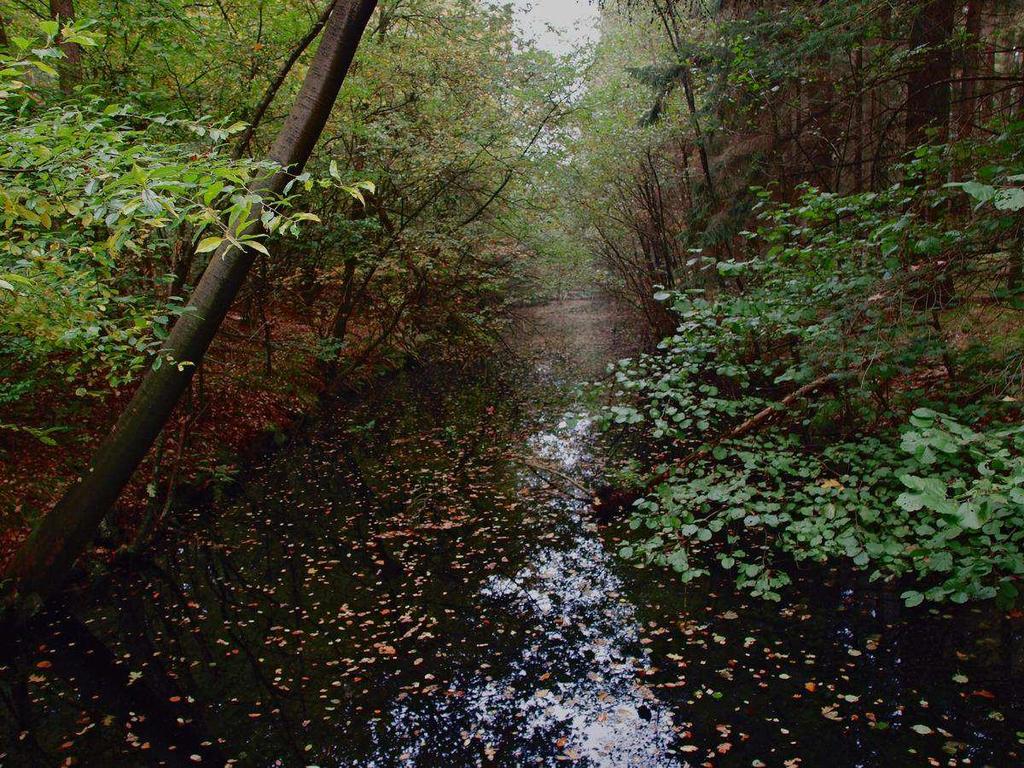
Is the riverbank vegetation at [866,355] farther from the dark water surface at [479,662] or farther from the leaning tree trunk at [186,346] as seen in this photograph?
the leaning tree trunk at [186,346]

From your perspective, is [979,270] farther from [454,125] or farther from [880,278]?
[454,125]

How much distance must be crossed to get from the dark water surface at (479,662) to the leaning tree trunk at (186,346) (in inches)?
39.6

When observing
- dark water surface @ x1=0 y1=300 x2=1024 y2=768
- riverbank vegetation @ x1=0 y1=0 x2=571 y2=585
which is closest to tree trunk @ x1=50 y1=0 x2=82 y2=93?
riverbank vegetation @ x1=0 y1=0 x2=571 y2=585

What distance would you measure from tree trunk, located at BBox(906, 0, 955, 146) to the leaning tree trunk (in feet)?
22.2

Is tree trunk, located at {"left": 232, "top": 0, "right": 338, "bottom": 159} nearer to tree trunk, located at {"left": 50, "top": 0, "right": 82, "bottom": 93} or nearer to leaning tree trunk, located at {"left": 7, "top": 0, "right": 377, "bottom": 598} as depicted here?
leaning tree trunk, located at {"left": 7, "top": 0, "right": 377, "bottom": 598}

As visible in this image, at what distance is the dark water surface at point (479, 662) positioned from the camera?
4.42 meters

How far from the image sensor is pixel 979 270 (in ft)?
15.2

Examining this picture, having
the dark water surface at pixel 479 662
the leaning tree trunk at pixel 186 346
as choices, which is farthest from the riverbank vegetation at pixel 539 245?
the dark water surface at pixel 479 662

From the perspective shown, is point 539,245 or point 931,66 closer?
point 931,66

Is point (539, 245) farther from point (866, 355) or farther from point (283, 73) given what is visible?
point (866, 355)

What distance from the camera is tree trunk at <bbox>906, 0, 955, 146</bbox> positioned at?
24.7ft

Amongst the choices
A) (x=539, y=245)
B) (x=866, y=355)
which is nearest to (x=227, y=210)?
(x=866, y=355)

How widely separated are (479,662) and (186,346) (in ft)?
12.8

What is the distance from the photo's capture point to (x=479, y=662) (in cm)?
549
